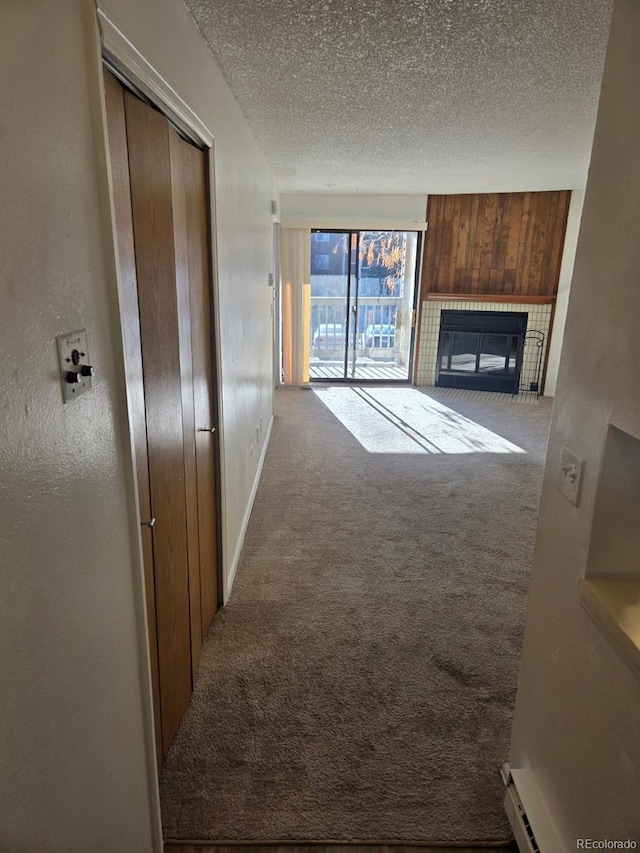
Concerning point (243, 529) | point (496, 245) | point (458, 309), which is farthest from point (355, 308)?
point (243, 529)

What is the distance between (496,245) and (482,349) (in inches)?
49.6

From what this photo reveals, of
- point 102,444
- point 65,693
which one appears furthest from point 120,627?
point 102,444

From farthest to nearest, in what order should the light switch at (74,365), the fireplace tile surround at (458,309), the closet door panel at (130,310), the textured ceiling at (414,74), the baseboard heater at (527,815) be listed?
the fireplace tile surround at (458,309)
the textured ceiling at (414,74)
the baseboard heater at (527,815)
the closet door panel at (130,310)
the light switch at (74,365)

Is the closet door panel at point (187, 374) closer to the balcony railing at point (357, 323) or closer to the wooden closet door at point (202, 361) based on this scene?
the wooden closet door at point (202, 361)

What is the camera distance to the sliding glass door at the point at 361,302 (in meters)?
7.08

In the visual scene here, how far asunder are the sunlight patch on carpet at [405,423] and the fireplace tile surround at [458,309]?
408 mm

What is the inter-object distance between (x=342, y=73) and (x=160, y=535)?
6.63 ft

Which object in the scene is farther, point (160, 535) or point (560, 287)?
point (560, 287)

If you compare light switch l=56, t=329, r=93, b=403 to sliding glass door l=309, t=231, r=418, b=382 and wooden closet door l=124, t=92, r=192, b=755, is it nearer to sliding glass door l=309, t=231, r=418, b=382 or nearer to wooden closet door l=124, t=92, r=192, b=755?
wooden closet door l=124, t=92, r=192, b=755

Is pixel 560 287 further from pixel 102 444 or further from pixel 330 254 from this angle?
pixel 102 444

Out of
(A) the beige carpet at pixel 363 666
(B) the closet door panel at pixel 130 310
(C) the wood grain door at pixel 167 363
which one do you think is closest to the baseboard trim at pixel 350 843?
(A) the beige carpet at pixel 363 666

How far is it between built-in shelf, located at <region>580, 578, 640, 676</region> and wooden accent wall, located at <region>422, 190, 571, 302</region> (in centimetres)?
600

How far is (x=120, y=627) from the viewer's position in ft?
3.92

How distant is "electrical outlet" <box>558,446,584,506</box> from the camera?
4.22 ft
